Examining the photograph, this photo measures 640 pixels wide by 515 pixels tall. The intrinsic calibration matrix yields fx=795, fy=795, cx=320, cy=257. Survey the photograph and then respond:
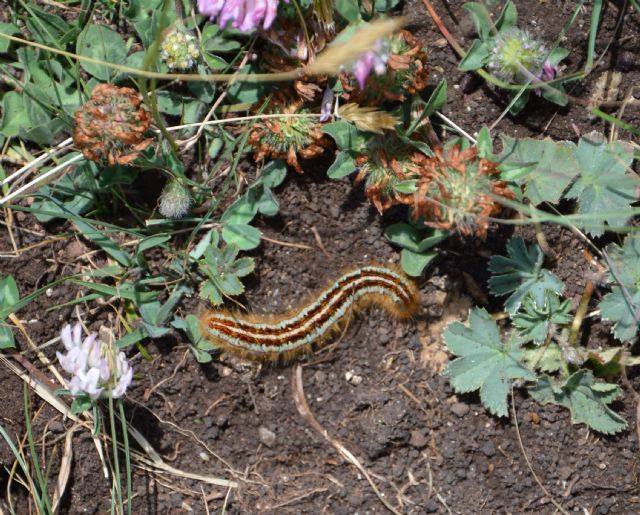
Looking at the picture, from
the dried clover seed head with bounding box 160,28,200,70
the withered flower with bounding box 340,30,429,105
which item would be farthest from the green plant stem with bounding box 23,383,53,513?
the withered flower with bounding box 340,30,429,105

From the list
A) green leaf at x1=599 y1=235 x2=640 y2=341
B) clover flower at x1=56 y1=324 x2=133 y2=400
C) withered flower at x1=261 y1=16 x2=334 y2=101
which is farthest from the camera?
green leaf at x1=599 y1=235 x2=640 y2=341

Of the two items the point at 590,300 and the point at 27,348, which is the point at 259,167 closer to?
the point at 27,348

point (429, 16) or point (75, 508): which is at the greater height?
point (429, 16)

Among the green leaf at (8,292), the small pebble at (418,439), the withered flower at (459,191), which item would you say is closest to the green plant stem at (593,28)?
the withered flower at (459,191)

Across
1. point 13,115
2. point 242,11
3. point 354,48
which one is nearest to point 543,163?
point 354,48

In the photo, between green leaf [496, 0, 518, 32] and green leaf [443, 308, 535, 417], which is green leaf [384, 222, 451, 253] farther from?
green leaf [496, 0, 518, 32]

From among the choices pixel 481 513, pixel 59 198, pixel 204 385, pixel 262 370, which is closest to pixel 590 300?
pixel 481 513
